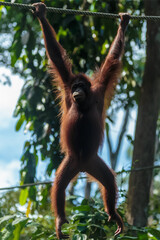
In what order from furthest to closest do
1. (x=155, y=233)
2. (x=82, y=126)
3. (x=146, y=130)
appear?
(x=146, y=130) → (x=82, y=126) → (x=155, y=233)

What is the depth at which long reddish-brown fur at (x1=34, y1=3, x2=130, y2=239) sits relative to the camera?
14.8ft

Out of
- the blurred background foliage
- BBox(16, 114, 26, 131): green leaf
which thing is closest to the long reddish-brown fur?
the blurred background foliage

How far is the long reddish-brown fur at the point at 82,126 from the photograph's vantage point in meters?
4.51

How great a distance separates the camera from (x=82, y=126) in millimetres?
4598

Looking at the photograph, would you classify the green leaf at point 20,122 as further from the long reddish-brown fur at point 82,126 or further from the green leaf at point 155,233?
the green leaf at point 155,233

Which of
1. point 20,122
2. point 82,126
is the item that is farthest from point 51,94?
point 82,126

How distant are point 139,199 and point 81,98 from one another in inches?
82.2

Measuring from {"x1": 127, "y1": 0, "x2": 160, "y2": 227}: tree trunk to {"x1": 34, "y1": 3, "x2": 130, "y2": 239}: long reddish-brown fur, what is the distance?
1.19m

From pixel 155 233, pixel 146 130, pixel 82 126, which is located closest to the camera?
pixel 155 233

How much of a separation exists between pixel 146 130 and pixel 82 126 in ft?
5.33

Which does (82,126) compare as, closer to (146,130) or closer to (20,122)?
(146,130)

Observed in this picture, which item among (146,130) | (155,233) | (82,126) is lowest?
(155,233)

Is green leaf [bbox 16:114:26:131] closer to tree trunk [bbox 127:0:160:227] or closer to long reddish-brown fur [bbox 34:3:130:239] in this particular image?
long reddish-brown fur [bbox 34:3:130:239]

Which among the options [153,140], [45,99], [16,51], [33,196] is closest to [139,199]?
[153,140]
